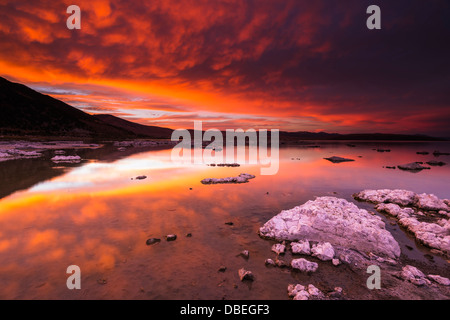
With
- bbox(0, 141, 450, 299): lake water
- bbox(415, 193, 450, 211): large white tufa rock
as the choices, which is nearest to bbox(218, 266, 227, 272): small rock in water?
bbox(0, 141, 450, 299): lake water

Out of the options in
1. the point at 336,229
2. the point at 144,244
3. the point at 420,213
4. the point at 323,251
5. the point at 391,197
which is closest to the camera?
the point at 323,251

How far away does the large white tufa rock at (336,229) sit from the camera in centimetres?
840

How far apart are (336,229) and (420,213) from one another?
7.01 meters

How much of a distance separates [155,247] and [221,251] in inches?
101

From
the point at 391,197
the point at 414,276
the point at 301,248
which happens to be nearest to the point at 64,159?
the point at 301,248

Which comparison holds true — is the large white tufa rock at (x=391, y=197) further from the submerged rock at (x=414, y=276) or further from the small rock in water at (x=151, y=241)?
the small rock in water at (x=151, y=241)

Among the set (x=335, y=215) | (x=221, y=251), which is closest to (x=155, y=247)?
(x=221, y=251)

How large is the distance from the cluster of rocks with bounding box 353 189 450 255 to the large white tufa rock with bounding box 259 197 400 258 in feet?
5.22

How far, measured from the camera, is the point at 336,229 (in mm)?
9305

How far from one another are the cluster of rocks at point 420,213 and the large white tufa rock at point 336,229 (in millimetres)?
1592

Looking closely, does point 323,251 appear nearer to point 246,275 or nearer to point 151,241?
point 246,275
